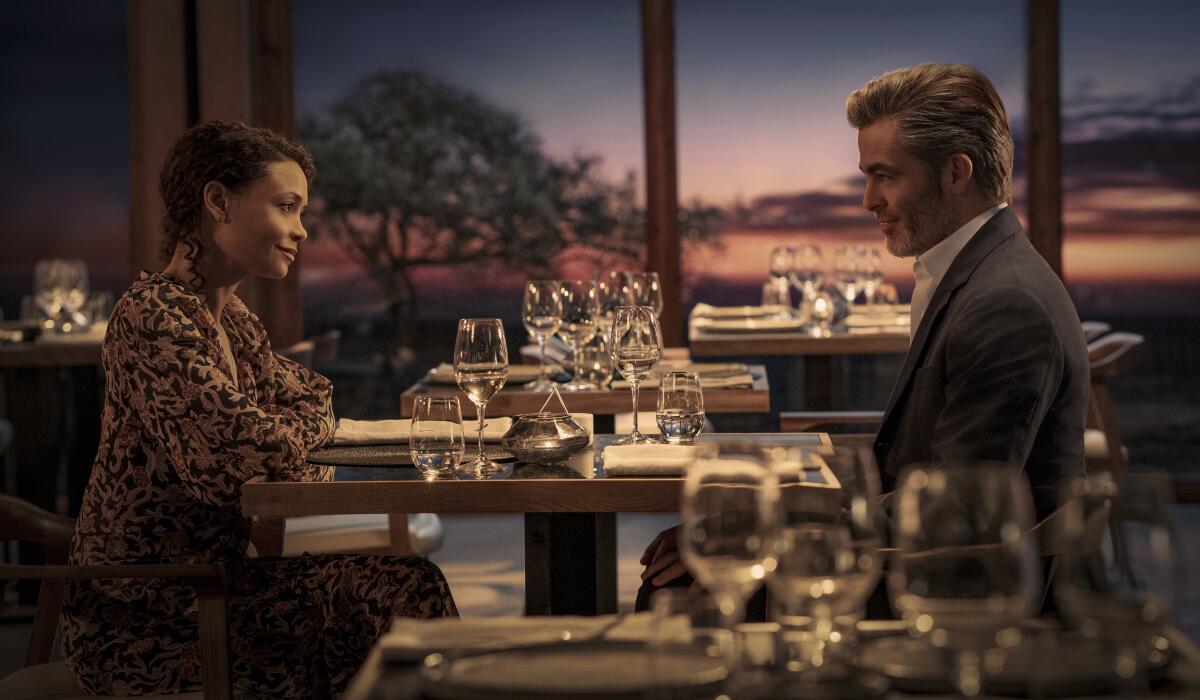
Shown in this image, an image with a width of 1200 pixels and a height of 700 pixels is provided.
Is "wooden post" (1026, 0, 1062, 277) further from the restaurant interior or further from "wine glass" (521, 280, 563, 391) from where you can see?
"wine glass" (521, 280, 563, 391)

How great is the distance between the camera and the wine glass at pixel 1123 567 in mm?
1171

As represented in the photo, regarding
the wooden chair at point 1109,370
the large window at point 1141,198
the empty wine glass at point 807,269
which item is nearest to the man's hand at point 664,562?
the wooden chair at point 1109,370

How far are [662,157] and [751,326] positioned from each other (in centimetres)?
166

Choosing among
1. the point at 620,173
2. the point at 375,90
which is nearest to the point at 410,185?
the point at 375,90

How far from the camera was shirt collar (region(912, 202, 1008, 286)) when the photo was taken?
100 inches

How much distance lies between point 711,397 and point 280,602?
1.37 meters

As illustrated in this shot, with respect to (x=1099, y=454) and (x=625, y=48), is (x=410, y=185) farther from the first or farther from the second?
(x=1099, y=454)

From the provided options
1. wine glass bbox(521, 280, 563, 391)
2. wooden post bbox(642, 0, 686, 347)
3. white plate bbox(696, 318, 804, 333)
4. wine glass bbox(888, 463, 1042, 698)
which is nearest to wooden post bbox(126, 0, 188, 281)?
wooden post bbox(642, 0, 686, 347)

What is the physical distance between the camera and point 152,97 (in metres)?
5.84

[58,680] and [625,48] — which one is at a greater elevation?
[625,48]

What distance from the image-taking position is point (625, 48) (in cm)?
638

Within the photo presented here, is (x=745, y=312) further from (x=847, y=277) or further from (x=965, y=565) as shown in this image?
(x=965, y=565)

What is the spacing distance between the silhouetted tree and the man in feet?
12.6

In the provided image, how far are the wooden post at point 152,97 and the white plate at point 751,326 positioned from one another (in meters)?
2.41
